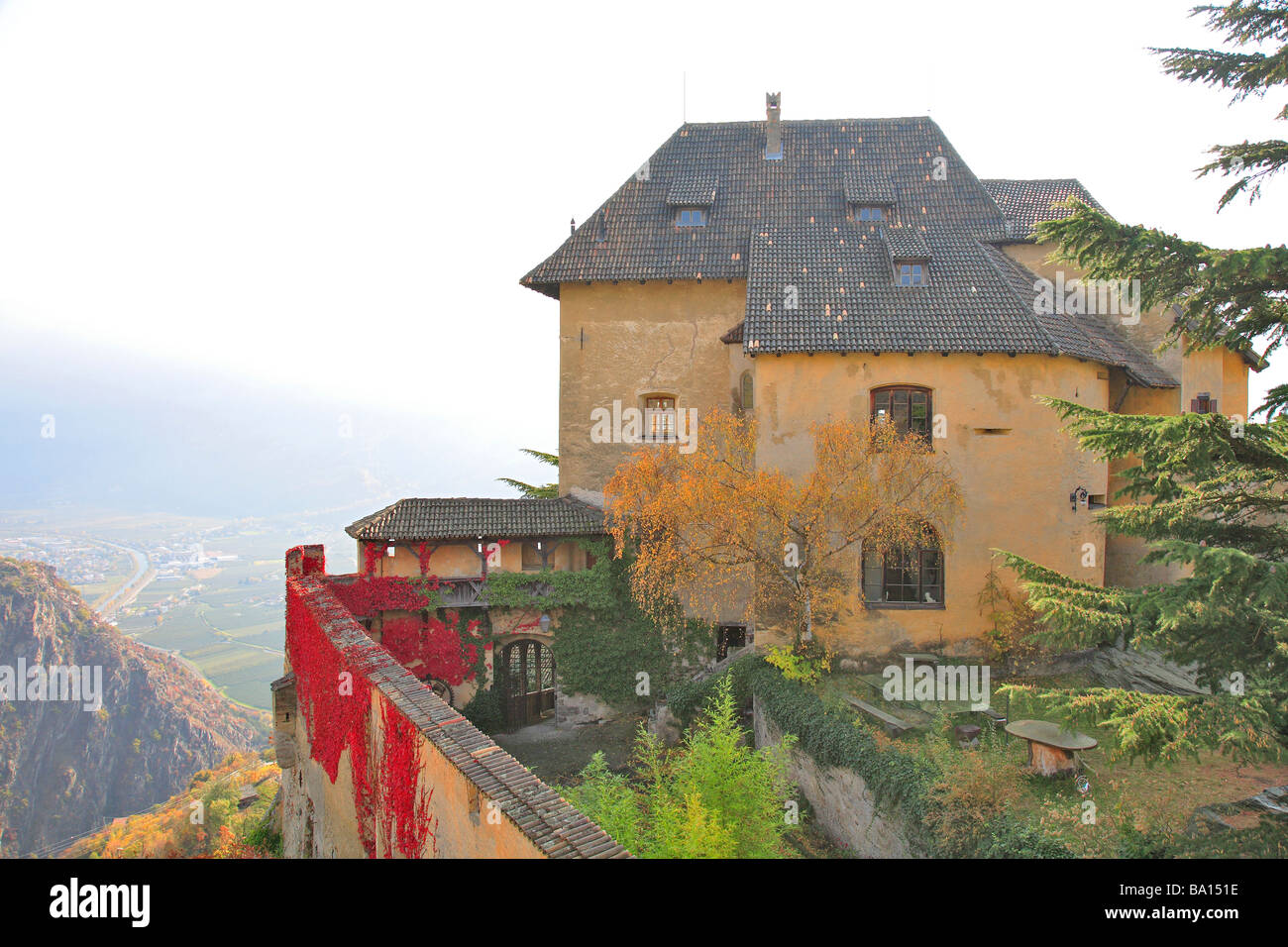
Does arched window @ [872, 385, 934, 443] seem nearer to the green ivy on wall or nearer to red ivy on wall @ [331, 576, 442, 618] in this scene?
the green ivy on wall

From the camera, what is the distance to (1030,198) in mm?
19469

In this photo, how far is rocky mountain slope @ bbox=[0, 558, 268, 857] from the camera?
51.4 m

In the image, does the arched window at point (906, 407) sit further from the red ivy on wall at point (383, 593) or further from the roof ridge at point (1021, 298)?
the red ivy on wall at point (383, 593)

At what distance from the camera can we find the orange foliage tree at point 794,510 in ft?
48.5

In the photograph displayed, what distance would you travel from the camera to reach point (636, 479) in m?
16.1

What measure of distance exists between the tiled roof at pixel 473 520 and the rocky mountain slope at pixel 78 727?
49.3m

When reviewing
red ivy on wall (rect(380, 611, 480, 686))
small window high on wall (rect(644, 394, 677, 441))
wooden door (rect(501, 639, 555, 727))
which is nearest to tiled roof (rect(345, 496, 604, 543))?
red ivy on wall (rect(380, 611, 480, 686))

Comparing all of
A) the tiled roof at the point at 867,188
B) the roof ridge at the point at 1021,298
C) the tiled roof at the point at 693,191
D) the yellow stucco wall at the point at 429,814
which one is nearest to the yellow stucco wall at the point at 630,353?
the tiled roof at the point at 693,191

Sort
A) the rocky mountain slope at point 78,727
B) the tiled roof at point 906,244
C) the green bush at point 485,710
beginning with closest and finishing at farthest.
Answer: the tiled roof at point 906,244 → the green bush at point 485,710 → the rocky mountain slope at point 78,727

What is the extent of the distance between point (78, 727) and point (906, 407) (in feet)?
218

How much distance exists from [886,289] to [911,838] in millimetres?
12050

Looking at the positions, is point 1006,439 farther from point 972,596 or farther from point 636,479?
point 636,479

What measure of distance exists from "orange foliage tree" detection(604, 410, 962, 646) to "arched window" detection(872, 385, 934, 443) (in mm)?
414

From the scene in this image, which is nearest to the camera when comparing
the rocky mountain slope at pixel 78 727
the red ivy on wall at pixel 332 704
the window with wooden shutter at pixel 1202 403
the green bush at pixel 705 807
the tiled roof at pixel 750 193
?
the green bush at pixel 705 807
